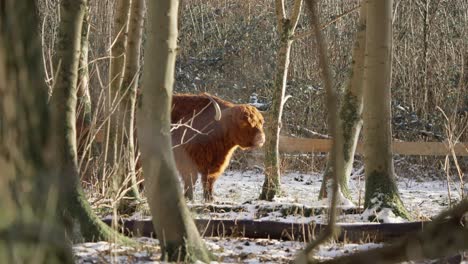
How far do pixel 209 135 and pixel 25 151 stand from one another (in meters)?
9.48

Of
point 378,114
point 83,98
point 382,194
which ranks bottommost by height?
point 382,194

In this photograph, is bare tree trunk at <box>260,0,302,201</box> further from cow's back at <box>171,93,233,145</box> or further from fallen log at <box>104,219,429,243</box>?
fallen log at <box>104,219,429,243</box>

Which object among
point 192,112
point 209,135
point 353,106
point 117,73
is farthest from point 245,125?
point 117,73

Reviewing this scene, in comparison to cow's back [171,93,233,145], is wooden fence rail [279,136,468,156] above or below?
→ below

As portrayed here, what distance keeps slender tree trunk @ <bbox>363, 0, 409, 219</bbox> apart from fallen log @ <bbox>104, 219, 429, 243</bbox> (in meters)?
0.80

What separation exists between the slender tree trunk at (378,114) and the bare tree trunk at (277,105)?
2.58 m

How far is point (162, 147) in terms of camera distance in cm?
453

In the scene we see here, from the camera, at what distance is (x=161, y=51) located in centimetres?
450

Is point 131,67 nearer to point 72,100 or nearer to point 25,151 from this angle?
point 72,100

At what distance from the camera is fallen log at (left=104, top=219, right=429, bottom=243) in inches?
245

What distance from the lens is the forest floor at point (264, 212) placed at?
16.1 feet

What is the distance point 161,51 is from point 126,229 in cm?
223

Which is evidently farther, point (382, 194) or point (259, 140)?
point (259, 140)

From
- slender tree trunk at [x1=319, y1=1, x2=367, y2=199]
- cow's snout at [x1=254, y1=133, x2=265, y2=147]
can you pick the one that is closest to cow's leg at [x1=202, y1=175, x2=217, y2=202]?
cow's snout at [x1=254, y1=133, x2=265, y2=147]
